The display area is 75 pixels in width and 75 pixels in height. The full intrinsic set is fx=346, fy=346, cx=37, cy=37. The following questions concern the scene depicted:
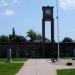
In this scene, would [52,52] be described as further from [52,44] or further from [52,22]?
[52,22]

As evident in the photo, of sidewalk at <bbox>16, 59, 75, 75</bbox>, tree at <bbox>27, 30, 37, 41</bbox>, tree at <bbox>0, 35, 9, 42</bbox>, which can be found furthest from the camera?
tree at <bbox>0, 35, 9, 42</bbox>

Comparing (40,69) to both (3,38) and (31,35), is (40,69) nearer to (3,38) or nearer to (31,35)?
(31,35)

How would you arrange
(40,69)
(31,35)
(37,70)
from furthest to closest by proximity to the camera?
(31,35) < (40,69) < (37,70)

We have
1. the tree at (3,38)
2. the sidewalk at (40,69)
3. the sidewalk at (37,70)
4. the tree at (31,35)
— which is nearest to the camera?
the sidewalk at (37,70)

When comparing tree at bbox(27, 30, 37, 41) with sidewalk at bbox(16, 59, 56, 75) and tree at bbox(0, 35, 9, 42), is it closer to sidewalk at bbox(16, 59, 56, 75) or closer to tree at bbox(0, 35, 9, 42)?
tree at bbox(0, 35, 9, 42)

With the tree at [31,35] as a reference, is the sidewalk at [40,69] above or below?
below

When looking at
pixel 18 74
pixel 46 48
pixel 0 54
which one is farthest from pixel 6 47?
pixel 18 74

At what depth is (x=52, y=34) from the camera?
79312mm

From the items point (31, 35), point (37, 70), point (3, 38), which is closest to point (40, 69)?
point (37, 70)

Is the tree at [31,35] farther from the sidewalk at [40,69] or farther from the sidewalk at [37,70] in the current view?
the sidewalk at [37,70]

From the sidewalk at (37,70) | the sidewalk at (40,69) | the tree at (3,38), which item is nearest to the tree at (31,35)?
the tree at (3,38)

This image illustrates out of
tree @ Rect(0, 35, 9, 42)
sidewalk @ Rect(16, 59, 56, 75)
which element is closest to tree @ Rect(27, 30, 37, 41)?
tree @ Rect(0, 35, 9, 42)

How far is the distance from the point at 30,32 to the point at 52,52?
140ft

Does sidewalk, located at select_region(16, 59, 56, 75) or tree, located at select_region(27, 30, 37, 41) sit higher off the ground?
tree, located at select_region(27, 30, 37, 41)
